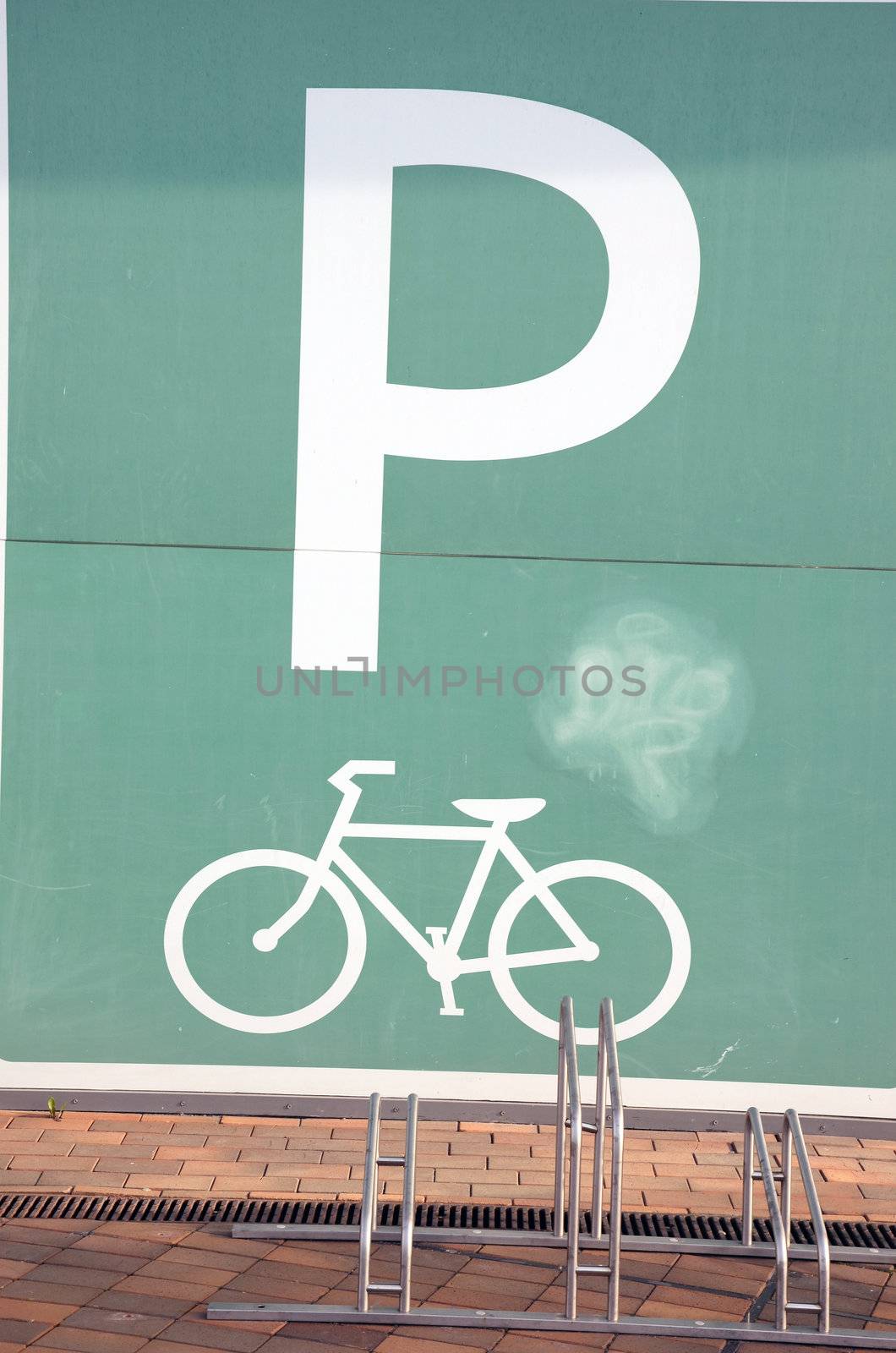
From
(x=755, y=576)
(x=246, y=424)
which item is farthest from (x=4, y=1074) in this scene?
(x=755, y=576)

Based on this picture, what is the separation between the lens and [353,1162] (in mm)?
5184

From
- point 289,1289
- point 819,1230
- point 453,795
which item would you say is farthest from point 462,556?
point 819,1230

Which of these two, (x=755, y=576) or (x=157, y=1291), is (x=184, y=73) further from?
(x=157, y=1291)

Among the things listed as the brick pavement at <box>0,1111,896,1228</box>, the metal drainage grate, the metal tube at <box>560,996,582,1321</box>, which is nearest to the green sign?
the brick pavement at <box>0,1111,896,1228</box>

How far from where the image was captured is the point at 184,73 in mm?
5555

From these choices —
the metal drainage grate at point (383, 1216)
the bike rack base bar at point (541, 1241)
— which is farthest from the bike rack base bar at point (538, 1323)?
the metal drainage grate at point (383, 1216)

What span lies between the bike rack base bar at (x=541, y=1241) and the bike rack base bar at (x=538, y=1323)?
44cm

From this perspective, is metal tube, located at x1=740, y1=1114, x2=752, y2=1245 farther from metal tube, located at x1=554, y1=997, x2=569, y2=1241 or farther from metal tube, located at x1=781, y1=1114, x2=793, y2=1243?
metal tube, located at x1=554, y1=997, x2=569, y2=1241

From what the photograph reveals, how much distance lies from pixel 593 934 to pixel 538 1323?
2.06 m

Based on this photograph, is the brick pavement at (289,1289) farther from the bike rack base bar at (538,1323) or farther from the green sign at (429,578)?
the green sign at (429,578)

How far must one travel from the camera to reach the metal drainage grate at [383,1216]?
457 centimetres

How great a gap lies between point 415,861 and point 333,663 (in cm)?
94

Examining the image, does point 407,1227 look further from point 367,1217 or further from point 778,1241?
point 778,1241

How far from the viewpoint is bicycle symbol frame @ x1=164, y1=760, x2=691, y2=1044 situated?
5684mm
